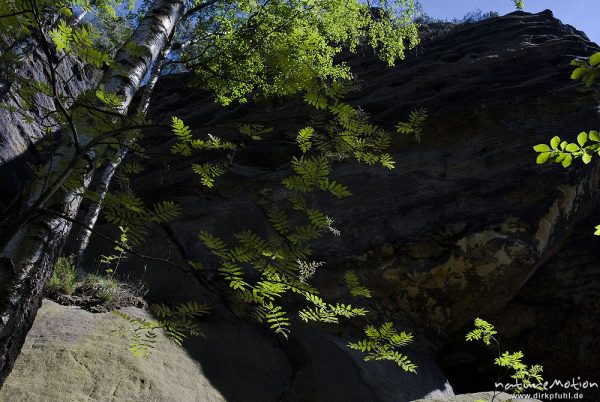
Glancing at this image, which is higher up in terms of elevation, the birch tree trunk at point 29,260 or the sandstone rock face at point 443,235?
the sandstone rock face at point 443,235

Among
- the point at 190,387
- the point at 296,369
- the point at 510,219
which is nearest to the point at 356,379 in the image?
the point at 296,369

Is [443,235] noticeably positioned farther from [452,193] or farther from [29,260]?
[29,260]

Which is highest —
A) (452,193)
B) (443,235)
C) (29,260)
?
(452,193)

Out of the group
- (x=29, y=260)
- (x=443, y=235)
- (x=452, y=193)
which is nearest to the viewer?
(x=29, y=260)

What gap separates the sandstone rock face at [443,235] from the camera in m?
6.22

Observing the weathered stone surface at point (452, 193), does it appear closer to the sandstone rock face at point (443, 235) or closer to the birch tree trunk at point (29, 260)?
the sandstone rock face at point (443, 235)

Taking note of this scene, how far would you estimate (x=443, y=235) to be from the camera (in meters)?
7.38

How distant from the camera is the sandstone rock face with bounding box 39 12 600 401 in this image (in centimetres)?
622

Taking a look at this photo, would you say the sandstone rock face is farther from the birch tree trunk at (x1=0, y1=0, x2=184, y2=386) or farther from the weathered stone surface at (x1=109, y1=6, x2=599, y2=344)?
the birch tree trunk at (x1=0, y1=0, x2=184, y2=386)

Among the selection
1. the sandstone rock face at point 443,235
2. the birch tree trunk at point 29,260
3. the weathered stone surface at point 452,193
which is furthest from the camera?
the weathered stone surface at point 452,193

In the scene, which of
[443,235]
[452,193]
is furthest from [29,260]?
[452,193]

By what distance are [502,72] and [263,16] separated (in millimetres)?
6952

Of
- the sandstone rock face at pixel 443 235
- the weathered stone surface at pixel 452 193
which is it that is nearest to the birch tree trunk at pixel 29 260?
the sandstone rock face at pixel 443 235

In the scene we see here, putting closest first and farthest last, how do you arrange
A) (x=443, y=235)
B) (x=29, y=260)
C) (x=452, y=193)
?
1. (x=29, y=260)
2. (x=443, y=235)
3. (x=452, y=193)
